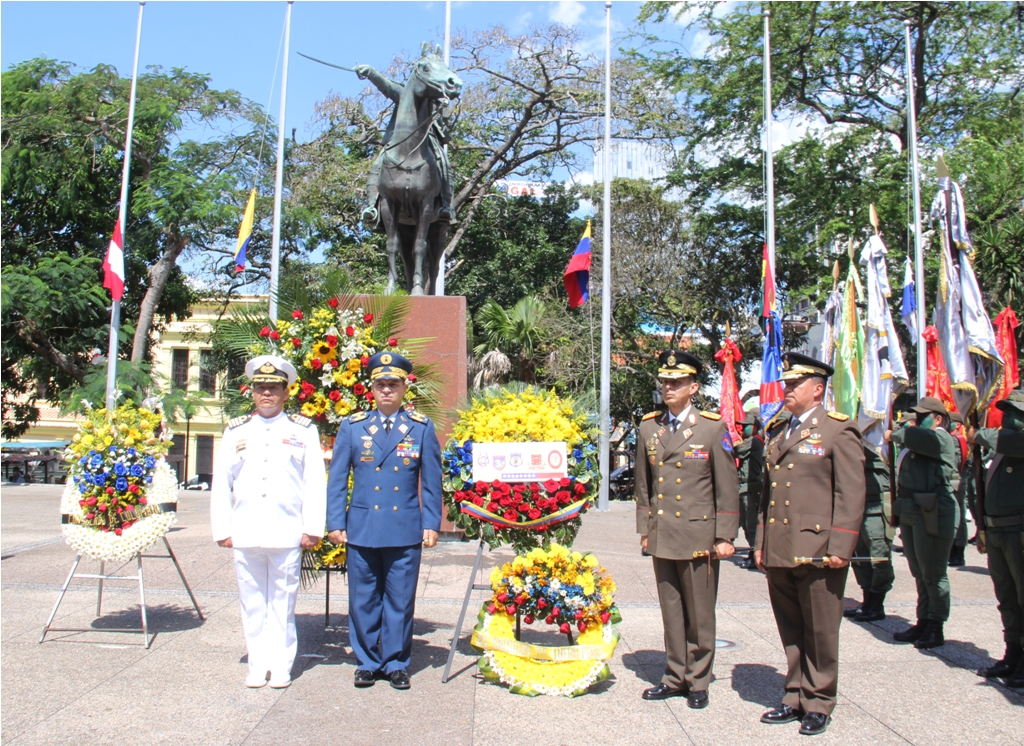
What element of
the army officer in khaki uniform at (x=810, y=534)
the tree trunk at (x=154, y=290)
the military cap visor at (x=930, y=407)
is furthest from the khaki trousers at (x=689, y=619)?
the tree trunk at (x=154, y=290)

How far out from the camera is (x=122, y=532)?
6055 mm

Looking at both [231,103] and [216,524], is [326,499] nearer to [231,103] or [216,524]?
[216,524]

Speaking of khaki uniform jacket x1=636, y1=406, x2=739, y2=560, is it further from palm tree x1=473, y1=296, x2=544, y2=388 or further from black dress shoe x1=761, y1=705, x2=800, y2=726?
palm tree x1=473, y1=296, x2=544, y2=388

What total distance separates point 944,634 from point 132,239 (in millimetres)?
24520

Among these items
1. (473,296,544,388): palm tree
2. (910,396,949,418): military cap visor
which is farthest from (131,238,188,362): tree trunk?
(910,396,949,418): military cap visor

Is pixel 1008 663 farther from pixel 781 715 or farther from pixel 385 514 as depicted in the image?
pixel 385 514

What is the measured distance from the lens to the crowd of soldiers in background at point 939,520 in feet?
17.4

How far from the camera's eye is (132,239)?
2558cm

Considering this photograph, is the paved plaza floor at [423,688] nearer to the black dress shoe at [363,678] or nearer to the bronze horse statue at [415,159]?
the black dress shoe at [363,678]

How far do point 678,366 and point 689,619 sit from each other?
4.59ft

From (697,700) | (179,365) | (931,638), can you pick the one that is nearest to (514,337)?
(931,638)

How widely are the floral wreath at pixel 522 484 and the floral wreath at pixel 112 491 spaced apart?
2.22 metres

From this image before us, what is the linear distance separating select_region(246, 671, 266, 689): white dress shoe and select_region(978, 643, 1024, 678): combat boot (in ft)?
14.1

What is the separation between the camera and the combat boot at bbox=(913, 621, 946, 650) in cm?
609
